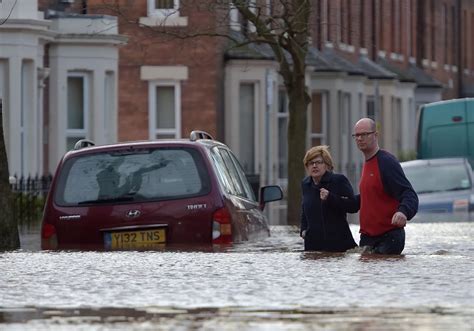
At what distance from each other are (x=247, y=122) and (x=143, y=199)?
90.7 feet

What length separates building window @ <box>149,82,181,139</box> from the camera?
42.1 meters

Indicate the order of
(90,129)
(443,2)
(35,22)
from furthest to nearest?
(443,2) < (90,129) < (35,22)

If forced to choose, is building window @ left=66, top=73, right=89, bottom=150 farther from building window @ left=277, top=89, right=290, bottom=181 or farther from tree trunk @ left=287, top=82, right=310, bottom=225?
building window @ left=277, top=89, right=290, bottom=181

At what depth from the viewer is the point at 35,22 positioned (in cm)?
3319

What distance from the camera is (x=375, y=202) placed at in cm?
1468

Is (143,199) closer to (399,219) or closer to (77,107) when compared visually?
(399,219)

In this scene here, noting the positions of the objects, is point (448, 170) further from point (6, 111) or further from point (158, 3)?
point (158, 3)

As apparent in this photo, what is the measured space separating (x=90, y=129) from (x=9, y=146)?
3.96 metres

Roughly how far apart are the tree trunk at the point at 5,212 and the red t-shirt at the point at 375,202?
530 centimetres

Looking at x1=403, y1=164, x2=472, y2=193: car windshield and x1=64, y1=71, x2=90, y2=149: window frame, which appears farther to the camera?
x1=64, y1=71, x2=90, y2=149: window frame

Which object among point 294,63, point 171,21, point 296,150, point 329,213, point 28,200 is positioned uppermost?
point 171,21

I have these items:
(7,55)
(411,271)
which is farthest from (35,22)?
(411,271)

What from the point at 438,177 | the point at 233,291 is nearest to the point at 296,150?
the point at 438,177

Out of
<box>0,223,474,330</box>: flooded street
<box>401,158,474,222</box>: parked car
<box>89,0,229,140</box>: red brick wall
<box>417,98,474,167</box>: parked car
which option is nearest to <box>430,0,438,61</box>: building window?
<box>89,0,229,140</box>: red brick wall
